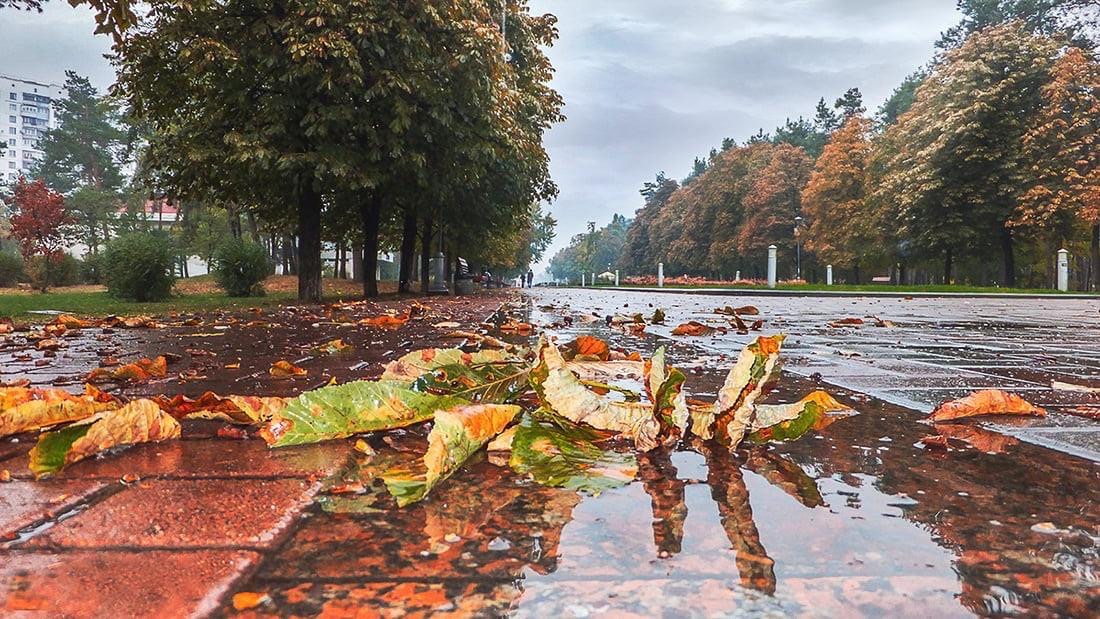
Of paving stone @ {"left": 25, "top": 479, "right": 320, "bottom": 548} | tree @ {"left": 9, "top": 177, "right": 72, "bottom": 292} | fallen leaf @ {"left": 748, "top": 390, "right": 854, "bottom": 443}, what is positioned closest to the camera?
paving stone @ {"left": 25, "top": 479, "right": 320, "bottom": 548}

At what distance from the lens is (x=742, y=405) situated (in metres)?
1.54

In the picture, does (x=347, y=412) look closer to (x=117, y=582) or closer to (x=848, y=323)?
(x=117, y=582)

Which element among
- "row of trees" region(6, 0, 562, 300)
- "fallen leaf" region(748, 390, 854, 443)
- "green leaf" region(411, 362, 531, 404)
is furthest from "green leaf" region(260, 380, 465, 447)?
"row of trees" region(6, 0, 562, 300)

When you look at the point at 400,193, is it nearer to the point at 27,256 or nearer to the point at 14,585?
the point at 14,585

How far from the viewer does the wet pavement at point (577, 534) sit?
0.83 meters

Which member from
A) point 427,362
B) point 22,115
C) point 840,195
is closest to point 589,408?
point 427,362

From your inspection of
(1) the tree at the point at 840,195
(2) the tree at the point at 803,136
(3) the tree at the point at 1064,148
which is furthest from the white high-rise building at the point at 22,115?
(3) the tree at the point at 1064,148

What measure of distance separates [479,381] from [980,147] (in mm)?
38551

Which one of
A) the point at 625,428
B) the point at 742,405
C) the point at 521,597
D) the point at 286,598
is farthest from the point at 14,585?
the point at 742,405

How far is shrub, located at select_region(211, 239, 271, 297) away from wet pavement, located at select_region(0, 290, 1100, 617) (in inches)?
750

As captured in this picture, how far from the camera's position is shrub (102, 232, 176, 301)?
1491cm

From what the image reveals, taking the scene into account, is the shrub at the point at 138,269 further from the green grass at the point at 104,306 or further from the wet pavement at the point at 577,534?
the wet pavement at the point at 577,534

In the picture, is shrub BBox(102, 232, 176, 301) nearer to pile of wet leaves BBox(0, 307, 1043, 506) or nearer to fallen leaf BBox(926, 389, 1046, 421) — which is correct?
pile of wet leaves BBox(0, 307, 1043, 506)

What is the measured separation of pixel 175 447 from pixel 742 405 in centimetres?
129
